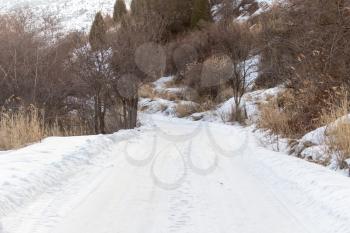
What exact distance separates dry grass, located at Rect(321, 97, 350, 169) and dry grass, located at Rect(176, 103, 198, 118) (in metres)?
14.2

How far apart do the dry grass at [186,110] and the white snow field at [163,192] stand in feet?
43.9

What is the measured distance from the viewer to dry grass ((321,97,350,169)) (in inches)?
285

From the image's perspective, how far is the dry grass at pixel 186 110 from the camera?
2280cm

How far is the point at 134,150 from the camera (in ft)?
32.1

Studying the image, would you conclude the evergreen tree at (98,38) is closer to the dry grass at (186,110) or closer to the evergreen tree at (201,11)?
the dry grass at (186,110)

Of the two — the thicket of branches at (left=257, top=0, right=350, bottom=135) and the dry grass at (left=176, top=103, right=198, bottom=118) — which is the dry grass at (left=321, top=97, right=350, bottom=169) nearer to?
the thicket of branches at (left=257, top=0, right=350, bottom=135)

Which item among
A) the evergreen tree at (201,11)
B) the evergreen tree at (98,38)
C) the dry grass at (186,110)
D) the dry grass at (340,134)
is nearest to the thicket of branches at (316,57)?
the dry grass at (340,134)

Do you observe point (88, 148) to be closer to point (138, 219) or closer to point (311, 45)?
point (138, 219)

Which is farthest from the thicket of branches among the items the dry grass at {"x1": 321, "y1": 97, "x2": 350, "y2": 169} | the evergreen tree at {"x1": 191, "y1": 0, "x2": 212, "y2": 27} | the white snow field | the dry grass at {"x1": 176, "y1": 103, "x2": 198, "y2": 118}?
the evergreen tree at {"x1": 191, "y1": 0, "x2": 212, "y2": 27}

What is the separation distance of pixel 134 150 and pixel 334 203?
17.4 feet

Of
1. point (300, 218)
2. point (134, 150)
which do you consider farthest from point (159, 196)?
point (134, 150)

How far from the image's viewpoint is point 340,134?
749 centimetres

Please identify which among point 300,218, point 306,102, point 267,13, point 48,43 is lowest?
point 300,218

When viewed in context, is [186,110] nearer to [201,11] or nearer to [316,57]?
[316,57]
